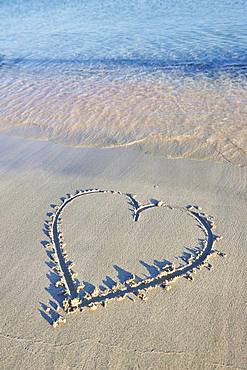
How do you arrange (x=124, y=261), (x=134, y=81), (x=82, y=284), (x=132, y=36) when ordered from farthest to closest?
1. (x=132, y=36)
2. (x=134, y=81)
3. (x=124, y=261)
4. (x=82, y=284)

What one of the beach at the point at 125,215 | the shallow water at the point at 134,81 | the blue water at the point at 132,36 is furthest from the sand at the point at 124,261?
the blue water at the point at 132,36

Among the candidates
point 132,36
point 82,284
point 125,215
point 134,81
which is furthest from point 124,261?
point 132,36

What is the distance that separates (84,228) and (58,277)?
83cm

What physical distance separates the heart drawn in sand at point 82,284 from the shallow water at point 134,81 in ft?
7.23

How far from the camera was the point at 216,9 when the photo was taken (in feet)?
55.8

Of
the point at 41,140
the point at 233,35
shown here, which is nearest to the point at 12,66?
the point at 41,140

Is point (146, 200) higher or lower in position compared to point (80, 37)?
lower

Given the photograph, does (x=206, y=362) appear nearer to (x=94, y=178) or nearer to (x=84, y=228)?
(x=84, y=228)

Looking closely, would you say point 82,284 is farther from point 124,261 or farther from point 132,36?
point 132,36

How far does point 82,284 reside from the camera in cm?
389

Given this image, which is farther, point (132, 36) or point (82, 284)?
point (132, 36)

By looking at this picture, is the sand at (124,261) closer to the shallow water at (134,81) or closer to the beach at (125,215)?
the beach at (125,215)

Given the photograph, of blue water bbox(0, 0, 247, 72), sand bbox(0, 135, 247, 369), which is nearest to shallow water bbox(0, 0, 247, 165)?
blue water bbox(0, 0, 247, 72)

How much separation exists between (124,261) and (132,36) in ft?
A: 36.8
